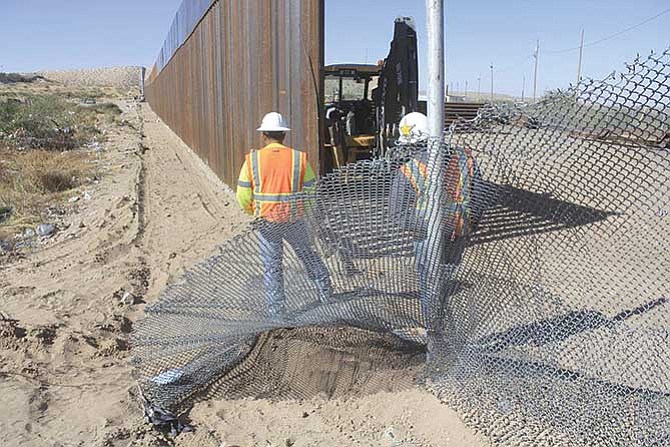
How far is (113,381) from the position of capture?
498 centimetres

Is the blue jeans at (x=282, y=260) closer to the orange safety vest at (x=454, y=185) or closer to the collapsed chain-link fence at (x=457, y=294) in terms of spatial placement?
the collapsed chain-link fence at (x=457, y=294)

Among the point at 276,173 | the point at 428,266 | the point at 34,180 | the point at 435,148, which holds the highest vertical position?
the point at 435,148

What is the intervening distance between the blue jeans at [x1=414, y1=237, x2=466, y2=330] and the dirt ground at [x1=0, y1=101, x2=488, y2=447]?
606mm

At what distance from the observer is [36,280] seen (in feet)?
25.3

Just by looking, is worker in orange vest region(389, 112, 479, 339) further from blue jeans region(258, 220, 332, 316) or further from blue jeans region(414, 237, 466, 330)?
blue jeans region(258, 220, 332, 316)

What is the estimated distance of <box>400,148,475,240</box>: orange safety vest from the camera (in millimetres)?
4238

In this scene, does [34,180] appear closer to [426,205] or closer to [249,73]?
[249,73]

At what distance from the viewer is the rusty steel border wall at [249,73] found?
8.11 meters

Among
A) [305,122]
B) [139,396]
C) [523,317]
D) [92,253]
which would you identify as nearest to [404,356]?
[523,317]

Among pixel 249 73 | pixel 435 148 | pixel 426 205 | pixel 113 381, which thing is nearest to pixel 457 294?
pixel 426 205

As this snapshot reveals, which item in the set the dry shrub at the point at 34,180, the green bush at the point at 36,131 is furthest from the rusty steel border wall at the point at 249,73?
the green bush at the point at 36,131

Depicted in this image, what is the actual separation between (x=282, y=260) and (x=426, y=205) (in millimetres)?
1113

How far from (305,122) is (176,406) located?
4509 mm

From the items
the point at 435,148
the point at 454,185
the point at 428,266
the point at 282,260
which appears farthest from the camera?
the point at 282,260
